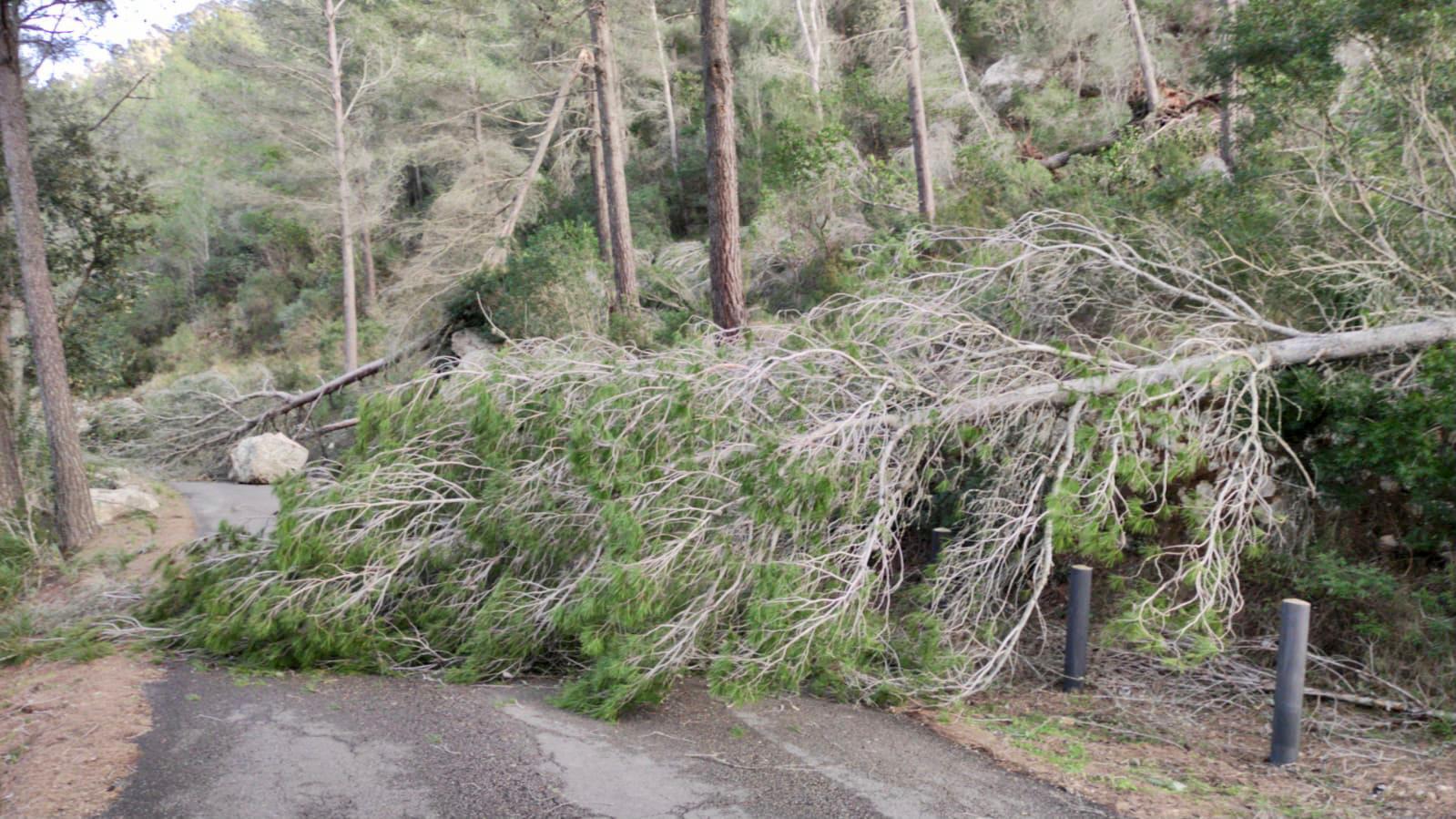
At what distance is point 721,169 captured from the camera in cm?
1159

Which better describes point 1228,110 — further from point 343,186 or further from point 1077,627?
point 343,186

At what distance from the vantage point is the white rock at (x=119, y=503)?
1335 cm

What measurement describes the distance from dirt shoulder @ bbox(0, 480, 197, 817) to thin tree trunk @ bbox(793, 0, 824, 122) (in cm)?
1775

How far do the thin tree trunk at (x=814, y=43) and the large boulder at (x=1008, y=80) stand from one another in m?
4.08

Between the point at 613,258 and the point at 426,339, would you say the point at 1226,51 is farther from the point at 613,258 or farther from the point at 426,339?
the point at 426,339

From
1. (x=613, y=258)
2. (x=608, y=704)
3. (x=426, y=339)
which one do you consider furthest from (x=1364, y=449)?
(x=426, y=339)

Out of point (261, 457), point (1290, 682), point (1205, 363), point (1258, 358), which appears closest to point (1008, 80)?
point (261, 457)

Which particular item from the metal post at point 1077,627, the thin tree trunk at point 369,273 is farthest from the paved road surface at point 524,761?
the thin tree trunk at point 369,273

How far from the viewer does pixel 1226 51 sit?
9047 millimetres

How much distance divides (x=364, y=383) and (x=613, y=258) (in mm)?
5496

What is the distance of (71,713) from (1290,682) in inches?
262

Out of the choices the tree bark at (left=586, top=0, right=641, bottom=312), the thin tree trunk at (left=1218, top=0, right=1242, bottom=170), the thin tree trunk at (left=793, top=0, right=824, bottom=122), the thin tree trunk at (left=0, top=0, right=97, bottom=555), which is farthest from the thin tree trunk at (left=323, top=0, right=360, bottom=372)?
the thin tree trunk at (left=1218, top=0, right=1242, bottom=170)

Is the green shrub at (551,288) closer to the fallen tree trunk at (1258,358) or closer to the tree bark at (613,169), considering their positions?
the tree bark at (613,169)

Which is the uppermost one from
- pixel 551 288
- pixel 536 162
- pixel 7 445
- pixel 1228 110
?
pixel 536 162
